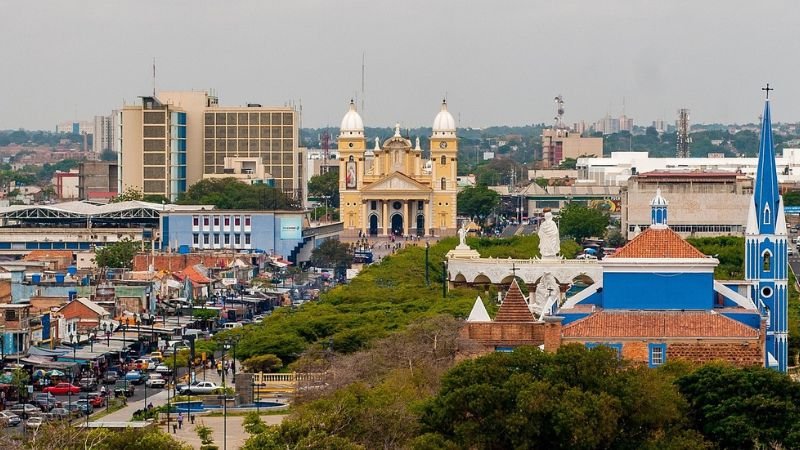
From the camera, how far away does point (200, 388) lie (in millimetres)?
71125

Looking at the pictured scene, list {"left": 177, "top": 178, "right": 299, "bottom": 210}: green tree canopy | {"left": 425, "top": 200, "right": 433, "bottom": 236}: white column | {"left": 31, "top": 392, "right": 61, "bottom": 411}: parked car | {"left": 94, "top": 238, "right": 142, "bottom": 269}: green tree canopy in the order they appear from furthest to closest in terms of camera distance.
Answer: {"left": 425, "top": 200, "right": 433, "bottom": 236}: white column < {"left": 177, "top": 178, "right": 299, "bottom": 210}: green tree canopy < {"left": 94, "top": 238, "right": 142, "bottom": 269}: green tree canopy < {"left": 31, "top": 392, "right": 61, "bottom": 411}: parked car

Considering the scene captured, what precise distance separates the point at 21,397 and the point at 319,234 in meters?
81.3

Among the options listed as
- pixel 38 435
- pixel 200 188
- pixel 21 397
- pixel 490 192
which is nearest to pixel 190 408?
pixel 21 397

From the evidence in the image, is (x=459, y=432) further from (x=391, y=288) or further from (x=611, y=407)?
(x=391, y=288)

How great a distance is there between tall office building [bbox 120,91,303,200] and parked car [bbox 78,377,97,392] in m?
108

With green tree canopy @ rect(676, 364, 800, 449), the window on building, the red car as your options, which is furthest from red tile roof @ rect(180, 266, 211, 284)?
green tree canopy @ rect(676, 364, 800, 449)

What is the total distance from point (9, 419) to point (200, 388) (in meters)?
9.57

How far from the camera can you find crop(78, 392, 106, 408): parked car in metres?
68.2

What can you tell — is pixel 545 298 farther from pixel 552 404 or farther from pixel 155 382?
pixel 552 404

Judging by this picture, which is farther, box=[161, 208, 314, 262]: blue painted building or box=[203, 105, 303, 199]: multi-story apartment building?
box=[203, 105, 303, 199]: multi-story apartment building

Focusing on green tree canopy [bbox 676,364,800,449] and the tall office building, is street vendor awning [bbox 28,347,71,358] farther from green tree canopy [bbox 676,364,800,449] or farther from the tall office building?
the tall office building

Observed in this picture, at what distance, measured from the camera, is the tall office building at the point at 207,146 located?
184 metres

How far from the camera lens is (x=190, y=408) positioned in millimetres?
67062

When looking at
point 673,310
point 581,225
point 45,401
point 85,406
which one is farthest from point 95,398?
point 581,225
